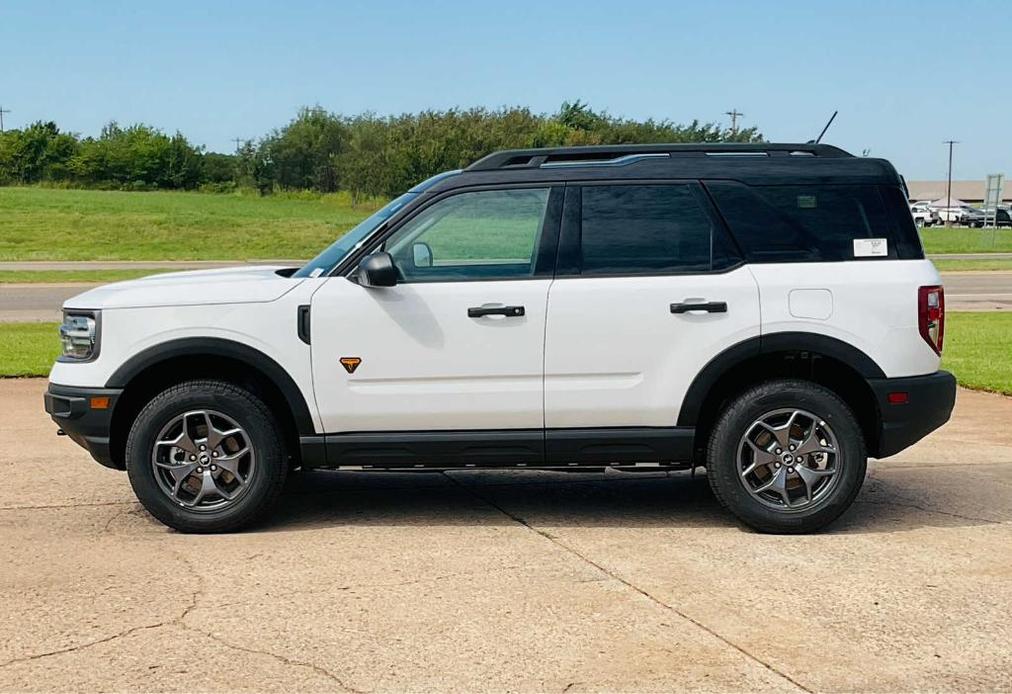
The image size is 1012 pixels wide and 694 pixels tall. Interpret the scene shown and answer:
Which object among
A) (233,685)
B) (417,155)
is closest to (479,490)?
(233,685)

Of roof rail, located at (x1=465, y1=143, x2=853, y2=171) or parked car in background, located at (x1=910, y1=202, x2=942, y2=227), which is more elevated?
roof rail, located at (x1=465, y1=143, x2=853, y2=171)

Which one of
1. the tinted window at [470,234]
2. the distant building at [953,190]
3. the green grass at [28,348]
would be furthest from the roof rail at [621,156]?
the distant building at [953,190]

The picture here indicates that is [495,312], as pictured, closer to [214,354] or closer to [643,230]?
[643,230]

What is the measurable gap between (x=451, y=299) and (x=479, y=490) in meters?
1.64

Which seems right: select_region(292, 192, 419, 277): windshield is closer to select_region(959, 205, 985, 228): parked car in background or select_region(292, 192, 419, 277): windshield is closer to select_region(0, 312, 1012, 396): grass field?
select_region(0, 312, 1012, 396): grass field

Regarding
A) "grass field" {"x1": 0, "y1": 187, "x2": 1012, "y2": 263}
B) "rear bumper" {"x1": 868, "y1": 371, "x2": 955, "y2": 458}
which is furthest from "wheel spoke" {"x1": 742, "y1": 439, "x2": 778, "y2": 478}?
"grass field" {"x1": 0, "y1": 187, "x2": 1012, "y2": 263}

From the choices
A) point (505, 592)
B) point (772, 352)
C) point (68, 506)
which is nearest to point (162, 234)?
point (68, 506)

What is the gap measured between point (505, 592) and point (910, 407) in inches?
95.4

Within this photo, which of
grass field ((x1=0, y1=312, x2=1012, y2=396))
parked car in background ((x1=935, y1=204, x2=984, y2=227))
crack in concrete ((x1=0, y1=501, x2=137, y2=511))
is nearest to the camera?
crack in concrete ((x1=0, y1=501, x2=137, y2=511))

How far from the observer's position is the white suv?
6.16 meters

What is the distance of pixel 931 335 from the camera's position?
247 inches

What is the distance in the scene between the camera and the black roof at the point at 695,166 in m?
6.32

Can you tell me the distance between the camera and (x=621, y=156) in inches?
259

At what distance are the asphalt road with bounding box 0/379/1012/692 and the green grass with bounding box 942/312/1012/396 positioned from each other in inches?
179
